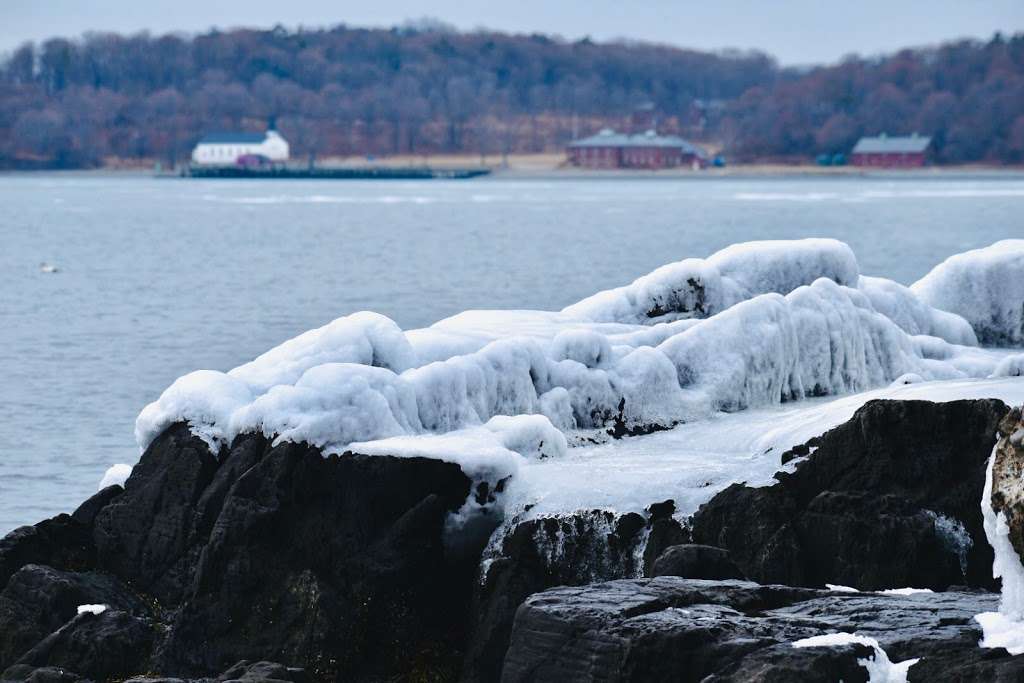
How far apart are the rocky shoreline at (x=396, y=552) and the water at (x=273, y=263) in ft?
19.9

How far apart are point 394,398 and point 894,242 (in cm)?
6307

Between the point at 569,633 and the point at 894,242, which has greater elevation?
the point at 569,633

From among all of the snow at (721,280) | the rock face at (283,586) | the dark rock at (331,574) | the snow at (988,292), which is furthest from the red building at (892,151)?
the dark rock at (331,574)

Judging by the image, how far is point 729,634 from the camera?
30.7 ft

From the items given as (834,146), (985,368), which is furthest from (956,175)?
(985,368)

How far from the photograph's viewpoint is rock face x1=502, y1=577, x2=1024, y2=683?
884 centimetres

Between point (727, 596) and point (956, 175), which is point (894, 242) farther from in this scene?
point (956, 175)

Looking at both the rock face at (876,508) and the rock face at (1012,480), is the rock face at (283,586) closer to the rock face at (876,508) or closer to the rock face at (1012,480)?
the rock face at (876,508)

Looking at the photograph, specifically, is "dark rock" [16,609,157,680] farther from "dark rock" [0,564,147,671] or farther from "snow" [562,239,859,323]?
"snow" [562,239,859,323]

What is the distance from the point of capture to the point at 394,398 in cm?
1592

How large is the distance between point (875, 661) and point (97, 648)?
23.4 feet

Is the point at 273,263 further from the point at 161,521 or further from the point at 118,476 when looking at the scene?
the point at 161,521

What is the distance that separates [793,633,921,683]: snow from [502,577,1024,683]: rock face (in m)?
0.04

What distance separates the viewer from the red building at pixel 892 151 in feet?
618
